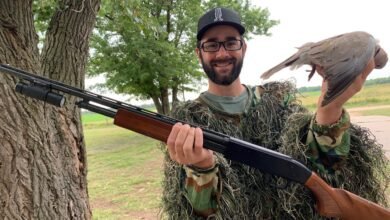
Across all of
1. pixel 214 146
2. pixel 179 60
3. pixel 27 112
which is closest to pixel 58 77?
pixel 27 112

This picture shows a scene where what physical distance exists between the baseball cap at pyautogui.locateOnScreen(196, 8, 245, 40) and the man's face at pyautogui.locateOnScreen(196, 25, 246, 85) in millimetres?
20

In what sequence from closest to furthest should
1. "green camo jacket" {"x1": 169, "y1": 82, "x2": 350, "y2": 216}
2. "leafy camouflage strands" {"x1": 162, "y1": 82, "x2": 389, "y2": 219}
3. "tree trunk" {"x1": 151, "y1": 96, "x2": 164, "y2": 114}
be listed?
"green camo jacket" {"x1": 169, "y1": 82, "x2": 350, "y2": 216} → "leafy camouflage strands" {"x1": 162, "y1": 82, "x2": 389, "y2": 219} → "tree trunk" {"x1": 151, "y1": 96, "x2": 164, "y2": 114}

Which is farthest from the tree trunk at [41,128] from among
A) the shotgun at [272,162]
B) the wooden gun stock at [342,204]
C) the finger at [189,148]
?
the wooden gun stock at [342,204]

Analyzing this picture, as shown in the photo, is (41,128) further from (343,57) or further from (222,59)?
(343,57)

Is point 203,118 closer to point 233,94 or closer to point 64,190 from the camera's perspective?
point 233,94

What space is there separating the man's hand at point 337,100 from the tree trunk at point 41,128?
7.61ft

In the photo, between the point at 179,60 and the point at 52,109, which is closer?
the point at 52,109

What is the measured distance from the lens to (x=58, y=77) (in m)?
3.68

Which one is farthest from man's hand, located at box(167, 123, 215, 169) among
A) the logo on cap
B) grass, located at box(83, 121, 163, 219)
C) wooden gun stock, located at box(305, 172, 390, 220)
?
grass, located at box(83, 121, 163, 219)

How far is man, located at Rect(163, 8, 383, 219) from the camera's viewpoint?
1.63 meters

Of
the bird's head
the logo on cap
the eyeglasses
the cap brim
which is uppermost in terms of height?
the logo on cap

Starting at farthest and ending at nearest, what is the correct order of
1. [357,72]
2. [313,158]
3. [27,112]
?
1. [27,112]
2. [313,158]
3. [357,72]

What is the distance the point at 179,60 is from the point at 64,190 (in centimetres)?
1256

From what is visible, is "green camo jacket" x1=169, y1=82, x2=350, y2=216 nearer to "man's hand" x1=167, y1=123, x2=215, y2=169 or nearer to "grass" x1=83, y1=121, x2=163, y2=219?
"man's hand" x1=167, y1=123, x2=215, y2=169
